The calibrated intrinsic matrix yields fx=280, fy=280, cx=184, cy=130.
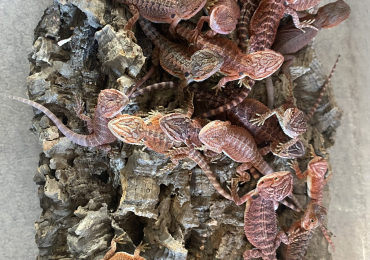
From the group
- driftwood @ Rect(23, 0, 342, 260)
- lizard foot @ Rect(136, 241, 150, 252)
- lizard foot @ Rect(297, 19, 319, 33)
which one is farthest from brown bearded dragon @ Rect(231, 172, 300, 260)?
lizard foot @ Rect(297, 19, 319, 33)

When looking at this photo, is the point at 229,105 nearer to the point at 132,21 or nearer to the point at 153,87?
the point at 153,87

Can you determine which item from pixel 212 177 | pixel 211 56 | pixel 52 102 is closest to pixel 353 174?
pixel 212 177

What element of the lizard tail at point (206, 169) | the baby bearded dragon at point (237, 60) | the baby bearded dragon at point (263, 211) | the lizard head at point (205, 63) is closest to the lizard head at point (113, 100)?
the lizard head at point (205, 63)

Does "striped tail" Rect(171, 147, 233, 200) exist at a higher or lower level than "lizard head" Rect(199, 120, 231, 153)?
lower

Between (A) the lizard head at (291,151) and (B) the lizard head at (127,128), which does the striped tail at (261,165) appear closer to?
(A) the lizard head at (291,151)

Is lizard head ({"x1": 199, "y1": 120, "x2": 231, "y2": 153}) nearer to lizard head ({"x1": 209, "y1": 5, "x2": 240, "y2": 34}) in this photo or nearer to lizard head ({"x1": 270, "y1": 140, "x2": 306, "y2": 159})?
lizard head ({"x1": 270, "y1": 140, "x2": 306, "y2": 159})
